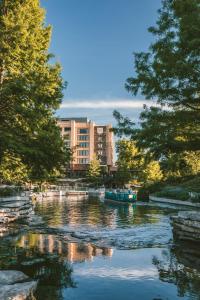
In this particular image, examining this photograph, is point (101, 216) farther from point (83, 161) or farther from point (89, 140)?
point (89, 140)

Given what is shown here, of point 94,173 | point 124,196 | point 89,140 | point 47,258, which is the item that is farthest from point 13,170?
point 89,140

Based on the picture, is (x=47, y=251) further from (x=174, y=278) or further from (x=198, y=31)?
(x=198, y=31)

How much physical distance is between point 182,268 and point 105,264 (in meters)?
2.08

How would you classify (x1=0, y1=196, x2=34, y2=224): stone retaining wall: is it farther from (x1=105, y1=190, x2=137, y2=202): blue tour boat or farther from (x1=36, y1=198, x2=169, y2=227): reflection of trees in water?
(x1=105, y1=190, x2=137, y2=202): blue tour boat

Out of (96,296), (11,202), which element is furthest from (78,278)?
(11,202)

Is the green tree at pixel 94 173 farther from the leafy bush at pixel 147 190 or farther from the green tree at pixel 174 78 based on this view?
the green tree at pixel 174 78

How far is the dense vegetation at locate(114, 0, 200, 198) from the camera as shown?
1229cm

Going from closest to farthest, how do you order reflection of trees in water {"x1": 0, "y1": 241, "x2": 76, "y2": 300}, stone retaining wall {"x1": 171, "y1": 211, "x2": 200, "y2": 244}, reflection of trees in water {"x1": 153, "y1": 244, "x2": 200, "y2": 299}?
reflection of trees in water {"x1": 0, "y1": 241, "x2": 76, "y2": 300} → reflection of trees in water {"x1": 153, "y1": 244, "x2": 200, "y2": 299} → stone retaining wall {"x1": 171, "y1": 211, "x2": 200, "y2": 244}

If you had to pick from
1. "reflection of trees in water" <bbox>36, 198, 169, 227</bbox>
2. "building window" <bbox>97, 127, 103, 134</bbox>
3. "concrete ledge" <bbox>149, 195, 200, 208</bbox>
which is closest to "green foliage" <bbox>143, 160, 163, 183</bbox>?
"concrete ledge" <bbox>149, 195, 200, 208</bbox>

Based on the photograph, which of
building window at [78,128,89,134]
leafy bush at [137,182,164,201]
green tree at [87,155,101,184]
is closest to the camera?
leafy bush at [137,182,164,201]

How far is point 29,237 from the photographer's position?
567 inches

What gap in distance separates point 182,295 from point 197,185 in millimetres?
31610

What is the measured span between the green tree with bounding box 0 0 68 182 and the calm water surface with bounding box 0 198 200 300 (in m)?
3.60

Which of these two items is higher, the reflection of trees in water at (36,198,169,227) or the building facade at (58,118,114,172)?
the building facade at (58,118,114,172)
